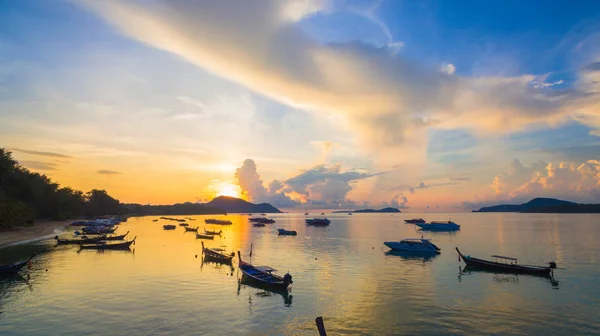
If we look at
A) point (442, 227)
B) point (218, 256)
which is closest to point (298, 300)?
point (218, 256)

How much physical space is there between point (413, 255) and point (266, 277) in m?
41.2

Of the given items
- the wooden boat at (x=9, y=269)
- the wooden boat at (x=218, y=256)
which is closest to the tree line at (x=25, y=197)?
the wooden boat at (x=9, y=269)

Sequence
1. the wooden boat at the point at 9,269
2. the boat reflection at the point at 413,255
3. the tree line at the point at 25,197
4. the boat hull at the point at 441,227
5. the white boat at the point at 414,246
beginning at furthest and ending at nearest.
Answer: the boat hull at the point at 441,227
the tree line at the point at 25,197
the white boat at the point at 414,246
the boat reflection at the point at 413,255
the wooden boat at the point at 9,269

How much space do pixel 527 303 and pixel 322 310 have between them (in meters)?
22.2

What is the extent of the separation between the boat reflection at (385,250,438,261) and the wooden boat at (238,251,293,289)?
35757 mm

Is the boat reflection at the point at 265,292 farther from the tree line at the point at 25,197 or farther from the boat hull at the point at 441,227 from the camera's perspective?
the boat hull at the point at 441,227

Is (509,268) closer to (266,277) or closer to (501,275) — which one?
(501,275)

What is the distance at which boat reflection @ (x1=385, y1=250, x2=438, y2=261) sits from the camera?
219ft

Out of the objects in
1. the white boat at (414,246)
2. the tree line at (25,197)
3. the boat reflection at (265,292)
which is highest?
the tree line at (25,197)

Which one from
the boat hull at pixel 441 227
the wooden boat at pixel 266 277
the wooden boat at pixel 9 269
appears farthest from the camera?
the boat hull at pixel 441 227

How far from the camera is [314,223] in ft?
620

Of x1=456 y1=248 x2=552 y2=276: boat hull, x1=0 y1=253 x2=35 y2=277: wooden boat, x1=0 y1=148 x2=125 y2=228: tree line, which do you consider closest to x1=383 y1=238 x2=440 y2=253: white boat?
x1=456 y1=248 x2=552 y2=276: boat hull

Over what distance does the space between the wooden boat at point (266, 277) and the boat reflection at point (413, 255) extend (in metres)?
35.8

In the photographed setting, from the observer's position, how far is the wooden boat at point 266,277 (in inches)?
1506
